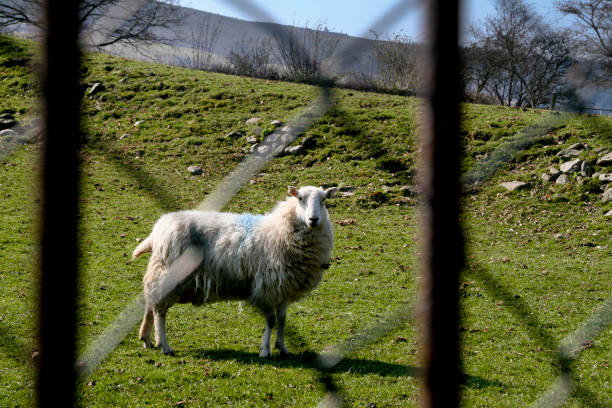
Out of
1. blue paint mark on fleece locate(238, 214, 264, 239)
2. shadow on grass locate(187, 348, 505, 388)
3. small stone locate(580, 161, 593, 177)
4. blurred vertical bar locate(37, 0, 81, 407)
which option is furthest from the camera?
small stone locate(580, 161, 593, 177)

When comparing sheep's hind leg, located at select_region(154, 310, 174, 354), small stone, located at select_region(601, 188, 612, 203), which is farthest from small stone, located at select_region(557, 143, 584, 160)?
sheep's hind leg, located at select_region(154, 310, 174, 354)

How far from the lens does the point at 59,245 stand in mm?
1177

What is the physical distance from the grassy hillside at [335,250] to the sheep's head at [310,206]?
1383mm

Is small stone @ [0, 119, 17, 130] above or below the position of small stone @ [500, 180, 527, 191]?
above

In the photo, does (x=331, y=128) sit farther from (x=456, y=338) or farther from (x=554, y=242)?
(x=456, y=338)

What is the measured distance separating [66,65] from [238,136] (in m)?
18.4

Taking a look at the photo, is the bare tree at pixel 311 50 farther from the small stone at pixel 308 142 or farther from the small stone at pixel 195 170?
the small stone at pixel 308 142

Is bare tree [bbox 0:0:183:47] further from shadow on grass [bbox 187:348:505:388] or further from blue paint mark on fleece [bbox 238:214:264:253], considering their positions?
shadow on grass [bbox 187:348:505:388]

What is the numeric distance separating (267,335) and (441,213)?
4.35 meters

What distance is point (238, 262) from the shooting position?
5344 millimetres

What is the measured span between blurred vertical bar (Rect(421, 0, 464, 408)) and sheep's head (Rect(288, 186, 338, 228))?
13.2ft

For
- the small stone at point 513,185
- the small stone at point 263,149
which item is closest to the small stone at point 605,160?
the small stone at point 513,185

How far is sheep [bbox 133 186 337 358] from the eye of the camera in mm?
5348

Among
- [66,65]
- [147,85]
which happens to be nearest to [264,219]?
[66,65]
